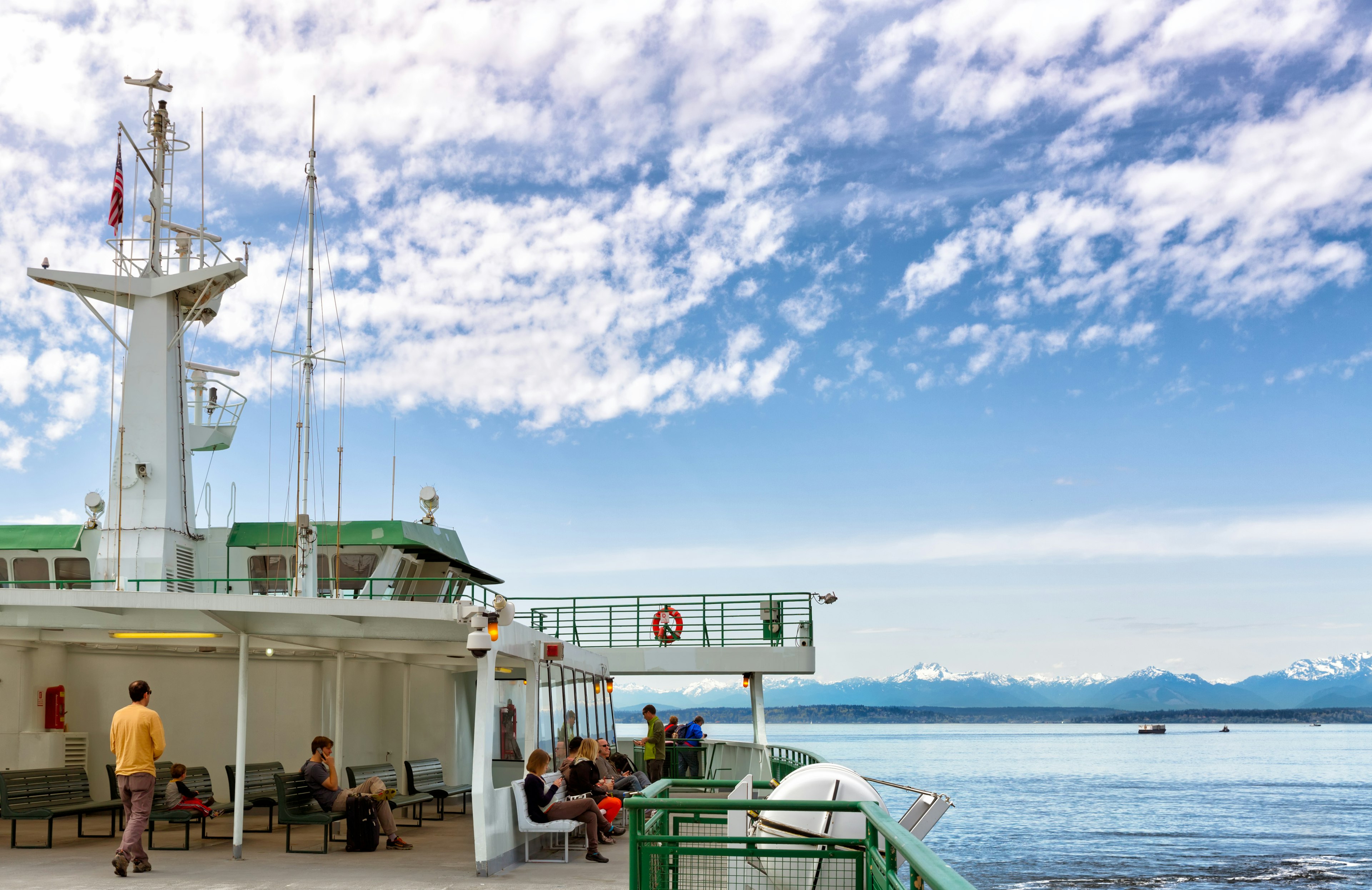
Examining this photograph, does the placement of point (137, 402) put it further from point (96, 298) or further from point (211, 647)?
point (211, 647)

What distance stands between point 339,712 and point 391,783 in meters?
1.15

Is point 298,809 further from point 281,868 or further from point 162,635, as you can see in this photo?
point 162,635

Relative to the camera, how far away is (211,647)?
14766 millimetres

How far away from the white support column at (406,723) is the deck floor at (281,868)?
394cm

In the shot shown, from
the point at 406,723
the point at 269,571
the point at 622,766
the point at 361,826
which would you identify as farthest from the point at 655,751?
the point at 361,826

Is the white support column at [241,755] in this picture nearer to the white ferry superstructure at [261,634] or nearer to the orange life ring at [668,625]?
the white ferry superstructure at [261,634]

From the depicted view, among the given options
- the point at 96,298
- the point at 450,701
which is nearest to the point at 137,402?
the point at 96,298

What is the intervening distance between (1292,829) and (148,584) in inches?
1794

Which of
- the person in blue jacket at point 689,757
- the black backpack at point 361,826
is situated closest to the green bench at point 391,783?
the black backpack at point 361,826

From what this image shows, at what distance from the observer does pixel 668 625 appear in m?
24.6

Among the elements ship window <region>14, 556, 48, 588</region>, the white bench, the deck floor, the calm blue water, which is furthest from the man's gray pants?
the calm blue water

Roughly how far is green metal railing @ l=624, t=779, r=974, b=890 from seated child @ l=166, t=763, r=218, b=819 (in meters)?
6.03

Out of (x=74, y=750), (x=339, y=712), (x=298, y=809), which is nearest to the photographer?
(x=298, y=809)

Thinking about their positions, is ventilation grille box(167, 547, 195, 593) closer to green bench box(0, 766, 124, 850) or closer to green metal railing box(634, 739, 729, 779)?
green bench box(0, 766, 124, 850)
